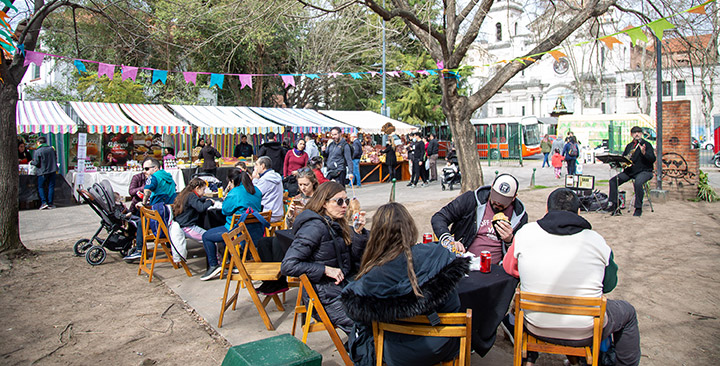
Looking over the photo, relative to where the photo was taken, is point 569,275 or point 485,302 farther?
point 485,302

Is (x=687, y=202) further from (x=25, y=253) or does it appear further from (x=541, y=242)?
(x=25, y=253)

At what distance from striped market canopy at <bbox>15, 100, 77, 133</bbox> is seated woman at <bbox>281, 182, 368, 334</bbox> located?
11.9 meters

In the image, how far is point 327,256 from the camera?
3.63m

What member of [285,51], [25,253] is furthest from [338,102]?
[25,253]

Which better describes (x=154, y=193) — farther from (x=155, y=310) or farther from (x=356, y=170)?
(x=356, y=170)

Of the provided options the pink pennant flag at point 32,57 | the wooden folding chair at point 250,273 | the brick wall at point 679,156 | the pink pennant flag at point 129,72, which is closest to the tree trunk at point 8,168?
the pink pennant flag at point 32,57

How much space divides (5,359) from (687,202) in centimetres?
1223

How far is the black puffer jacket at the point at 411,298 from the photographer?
2510 mm

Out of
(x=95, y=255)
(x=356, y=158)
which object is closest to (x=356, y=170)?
(x=356, y=158)

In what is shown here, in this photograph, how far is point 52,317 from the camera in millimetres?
4863

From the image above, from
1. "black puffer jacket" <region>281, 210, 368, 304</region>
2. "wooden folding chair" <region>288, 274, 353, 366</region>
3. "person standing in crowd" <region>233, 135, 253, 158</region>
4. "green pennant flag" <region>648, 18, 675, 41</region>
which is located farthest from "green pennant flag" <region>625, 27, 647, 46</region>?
"person standing in crowd" <region>233, 135, 253, 158</region>

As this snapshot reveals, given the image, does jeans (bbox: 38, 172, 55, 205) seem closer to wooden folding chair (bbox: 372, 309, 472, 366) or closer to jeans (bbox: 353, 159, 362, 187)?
jeans (bbox: 353, 159, 362, 187)

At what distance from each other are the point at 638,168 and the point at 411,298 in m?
8.42

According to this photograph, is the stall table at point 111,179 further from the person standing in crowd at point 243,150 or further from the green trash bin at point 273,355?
the green trash bin at point 273,355
